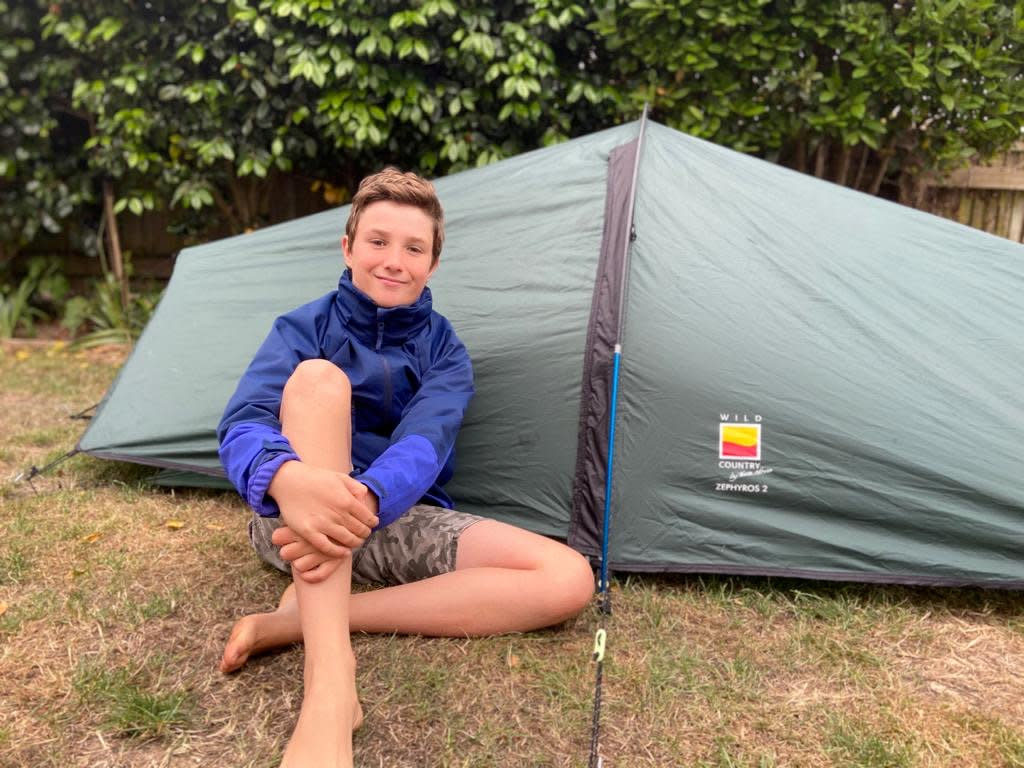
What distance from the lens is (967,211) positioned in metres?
4.44

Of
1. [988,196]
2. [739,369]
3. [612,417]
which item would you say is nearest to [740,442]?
[739,369]

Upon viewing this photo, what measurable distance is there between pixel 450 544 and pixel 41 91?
432cm

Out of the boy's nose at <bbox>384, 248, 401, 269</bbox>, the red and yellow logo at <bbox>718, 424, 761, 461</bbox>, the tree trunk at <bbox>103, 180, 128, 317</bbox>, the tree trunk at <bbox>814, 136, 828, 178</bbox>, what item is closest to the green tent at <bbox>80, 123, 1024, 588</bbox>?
the red and yellow logo at <bbox>718, 424, 761, 461</bbox>

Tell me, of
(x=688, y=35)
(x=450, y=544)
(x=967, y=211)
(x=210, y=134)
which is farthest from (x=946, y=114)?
(x=210, y=134)

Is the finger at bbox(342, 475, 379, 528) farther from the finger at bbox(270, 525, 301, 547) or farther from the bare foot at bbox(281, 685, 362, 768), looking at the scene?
the bare foot at bbox(281, 685, 362, 768)

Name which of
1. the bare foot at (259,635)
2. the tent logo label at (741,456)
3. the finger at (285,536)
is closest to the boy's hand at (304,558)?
the finger at (285,536)

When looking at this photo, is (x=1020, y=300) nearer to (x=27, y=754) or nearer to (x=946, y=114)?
(x=946, y=114)

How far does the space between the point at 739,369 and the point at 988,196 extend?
10.1 feet

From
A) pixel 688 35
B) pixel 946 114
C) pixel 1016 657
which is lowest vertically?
pixel 1016 657

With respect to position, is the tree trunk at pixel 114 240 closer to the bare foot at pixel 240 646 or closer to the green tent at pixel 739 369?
the green tent at pixel 739 369

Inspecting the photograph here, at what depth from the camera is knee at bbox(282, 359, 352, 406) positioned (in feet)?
5.52

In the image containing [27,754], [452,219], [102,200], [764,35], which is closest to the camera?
[27,754]

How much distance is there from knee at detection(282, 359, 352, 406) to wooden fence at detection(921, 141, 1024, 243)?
3.72 m

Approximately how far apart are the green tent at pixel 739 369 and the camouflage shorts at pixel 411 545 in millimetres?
350
